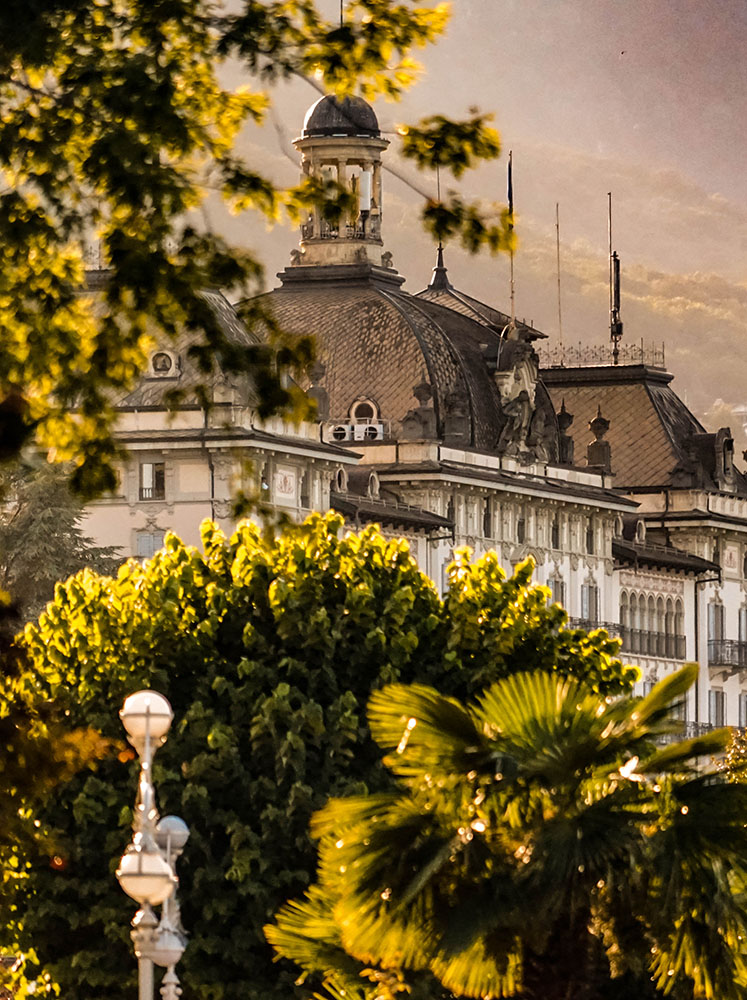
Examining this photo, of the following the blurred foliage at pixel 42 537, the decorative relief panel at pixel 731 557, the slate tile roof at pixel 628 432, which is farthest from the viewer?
the decorative relief panel at pixel 731 557

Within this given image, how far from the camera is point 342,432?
156 m

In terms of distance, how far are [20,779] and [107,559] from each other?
94.7 meters

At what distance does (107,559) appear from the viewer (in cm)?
12406

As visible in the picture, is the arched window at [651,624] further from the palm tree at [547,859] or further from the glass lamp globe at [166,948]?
the palm tree at [547,859]

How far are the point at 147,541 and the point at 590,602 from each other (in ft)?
122

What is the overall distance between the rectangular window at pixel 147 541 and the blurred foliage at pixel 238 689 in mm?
60512

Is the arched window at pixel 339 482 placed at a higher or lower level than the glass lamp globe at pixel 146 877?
higher

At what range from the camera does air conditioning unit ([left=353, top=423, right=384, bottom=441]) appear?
155750 mm

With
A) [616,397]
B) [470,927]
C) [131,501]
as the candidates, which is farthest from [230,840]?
[616,397]

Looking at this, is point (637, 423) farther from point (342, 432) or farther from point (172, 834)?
point (172, 834)

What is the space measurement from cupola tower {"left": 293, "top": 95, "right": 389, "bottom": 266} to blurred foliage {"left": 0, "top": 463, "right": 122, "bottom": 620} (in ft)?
107

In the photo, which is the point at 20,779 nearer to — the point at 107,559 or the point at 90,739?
the point at 90,739

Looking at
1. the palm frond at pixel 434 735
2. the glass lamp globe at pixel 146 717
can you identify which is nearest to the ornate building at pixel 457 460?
the glass lamp globe at pixel 146 717

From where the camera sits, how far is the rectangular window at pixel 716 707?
17950cm
